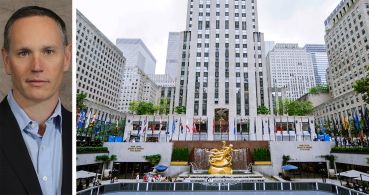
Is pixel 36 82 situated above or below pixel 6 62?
below

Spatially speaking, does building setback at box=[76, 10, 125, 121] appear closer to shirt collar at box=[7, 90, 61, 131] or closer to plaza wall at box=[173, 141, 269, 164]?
plaza wall at box=[173, 141, 269, 164]

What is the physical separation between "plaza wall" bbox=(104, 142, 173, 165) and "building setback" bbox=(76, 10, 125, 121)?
3020 centimetres

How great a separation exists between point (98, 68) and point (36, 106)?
285ft

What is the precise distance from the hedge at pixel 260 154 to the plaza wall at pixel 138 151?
11.6 meters

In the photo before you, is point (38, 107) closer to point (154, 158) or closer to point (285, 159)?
point (154, 158)

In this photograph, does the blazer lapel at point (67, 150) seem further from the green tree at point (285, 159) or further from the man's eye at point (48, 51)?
the green tree at point (285, 159)

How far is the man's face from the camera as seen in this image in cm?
547

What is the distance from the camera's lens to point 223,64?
61.6 m

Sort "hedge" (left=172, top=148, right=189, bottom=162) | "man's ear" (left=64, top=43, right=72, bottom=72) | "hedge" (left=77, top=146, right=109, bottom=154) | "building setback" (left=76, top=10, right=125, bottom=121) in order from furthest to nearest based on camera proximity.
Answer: "building setback" (left=76, top=10, right=125, bottom=121) → "hedge" (left=172, top=148, right=189, bottom=162) → "hedge" (left=77, top=146, right=109, bottom=154) → "man's ear" (left=64, top=43, right=72, bottom=72)

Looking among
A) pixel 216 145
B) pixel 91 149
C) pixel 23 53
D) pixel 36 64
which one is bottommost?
pixel 216 145

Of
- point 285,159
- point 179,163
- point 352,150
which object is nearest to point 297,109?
point 285,159

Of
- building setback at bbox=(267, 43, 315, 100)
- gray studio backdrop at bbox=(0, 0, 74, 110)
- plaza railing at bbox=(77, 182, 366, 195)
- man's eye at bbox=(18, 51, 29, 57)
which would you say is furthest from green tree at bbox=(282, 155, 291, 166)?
building setback at bbox=(267, 43, 315, 100)

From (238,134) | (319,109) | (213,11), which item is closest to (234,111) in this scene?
(238,134)

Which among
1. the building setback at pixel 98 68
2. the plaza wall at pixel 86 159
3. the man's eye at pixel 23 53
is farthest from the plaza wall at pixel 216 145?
the building setback at pixel 98 68
